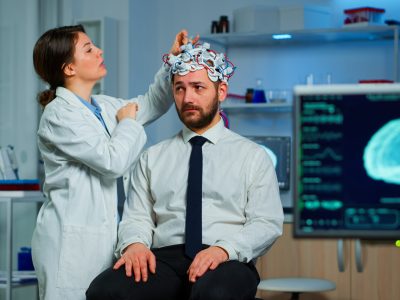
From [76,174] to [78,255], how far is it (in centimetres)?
24

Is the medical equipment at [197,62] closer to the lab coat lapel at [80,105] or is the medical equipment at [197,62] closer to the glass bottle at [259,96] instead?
the lab coat lapel at [80,105]

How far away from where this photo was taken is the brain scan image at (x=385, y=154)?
1206mm

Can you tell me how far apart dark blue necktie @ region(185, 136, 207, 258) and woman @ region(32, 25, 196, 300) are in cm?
17

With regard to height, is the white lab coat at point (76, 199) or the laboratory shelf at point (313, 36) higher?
the laboratory shelf at point (313, 36)

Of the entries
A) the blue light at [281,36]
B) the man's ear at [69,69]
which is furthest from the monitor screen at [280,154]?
the man's ear at [69,69]

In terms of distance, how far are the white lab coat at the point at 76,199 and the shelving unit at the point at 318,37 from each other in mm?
2421

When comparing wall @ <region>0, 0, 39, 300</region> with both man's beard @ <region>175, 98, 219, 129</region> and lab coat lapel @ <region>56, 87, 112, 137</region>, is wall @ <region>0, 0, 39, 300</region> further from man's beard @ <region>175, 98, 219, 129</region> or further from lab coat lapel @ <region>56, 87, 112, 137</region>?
man's beard @ <region>175, 98, 219, 129</region>

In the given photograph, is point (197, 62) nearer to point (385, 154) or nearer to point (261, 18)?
point (385, 154)

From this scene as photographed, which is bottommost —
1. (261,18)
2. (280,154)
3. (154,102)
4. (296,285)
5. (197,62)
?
(296,285)

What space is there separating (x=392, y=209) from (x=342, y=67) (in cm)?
364

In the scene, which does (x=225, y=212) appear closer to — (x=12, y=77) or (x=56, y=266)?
(x=56, y=266)

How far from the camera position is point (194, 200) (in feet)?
7.41

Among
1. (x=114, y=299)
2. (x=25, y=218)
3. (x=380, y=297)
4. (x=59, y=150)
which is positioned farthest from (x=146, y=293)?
(x=25, y=218)

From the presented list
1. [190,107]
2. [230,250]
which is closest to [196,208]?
[230,250]
